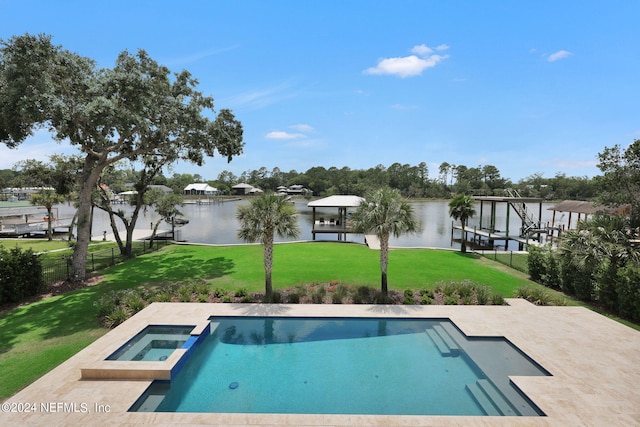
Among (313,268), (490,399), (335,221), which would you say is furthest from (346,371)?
(335,221)

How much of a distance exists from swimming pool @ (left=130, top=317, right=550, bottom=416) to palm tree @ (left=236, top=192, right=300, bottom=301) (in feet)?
9.10

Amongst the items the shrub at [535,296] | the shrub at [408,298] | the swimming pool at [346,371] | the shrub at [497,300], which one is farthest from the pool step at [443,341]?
the shrub at [535,296]

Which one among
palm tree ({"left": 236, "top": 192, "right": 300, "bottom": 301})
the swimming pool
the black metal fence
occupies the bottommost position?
the swimming pool

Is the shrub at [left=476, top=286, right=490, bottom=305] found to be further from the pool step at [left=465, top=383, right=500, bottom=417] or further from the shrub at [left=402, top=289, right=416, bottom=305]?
the pool step at [left=465, top=383, right=500, bottom=417]

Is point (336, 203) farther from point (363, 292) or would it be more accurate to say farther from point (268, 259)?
point (268, 259)

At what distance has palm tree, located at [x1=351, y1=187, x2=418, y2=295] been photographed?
11.6m

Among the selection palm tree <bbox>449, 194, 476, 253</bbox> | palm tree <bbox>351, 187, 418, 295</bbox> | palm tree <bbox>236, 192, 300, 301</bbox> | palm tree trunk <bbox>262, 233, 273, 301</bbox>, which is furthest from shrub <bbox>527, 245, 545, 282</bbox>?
palm tree trunk <bbox>262, 233, 273, 301</bbox>

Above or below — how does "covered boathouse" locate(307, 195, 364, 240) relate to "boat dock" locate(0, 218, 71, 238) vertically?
above

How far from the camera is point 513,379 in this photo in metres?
6.91

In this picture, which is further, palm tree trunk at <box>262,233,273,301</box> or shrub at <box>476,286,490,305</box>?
shrub at <box>476,286,490,305</box>

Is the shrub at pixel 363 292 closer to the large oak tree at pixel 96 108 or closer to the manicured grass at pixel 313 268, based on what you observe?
the manicured grass at pixel 313 268

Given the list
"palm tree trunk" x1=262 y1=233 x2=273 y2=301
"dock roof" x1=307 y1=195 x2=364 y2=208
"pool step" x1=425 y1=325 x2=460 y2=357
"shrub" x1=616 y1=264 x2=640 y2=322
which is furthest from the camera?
"dock roof" x1=307 y1=195 x2=364 y2=208

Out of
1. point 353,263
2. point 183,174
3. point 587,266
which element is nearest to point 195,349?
point 353,263

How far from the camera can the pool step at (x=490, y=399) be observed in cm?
616
